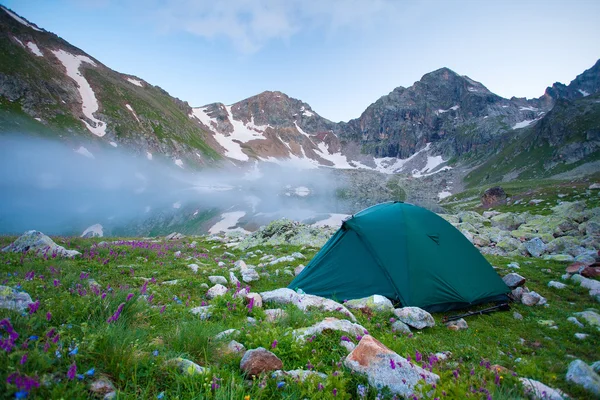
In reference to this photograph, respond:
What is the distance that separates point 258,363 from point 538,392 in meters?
3.70

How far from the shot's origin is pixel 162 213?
5341cm

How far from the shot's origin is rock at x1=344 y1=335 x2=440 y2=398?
327cm

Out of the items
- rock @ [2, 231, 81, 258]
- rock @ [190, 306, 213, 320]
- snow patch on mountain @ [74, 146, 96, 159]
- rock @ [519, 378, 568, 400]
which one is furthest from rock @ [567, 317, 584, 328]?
snow patch on mountain @ [74, 146, 96, 159]

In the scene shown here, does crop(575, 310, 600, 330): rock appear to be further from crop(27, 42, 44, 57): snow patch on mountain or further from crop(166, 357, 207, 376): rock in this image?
crop(27, 42, 44, 57): snow patch on mountain

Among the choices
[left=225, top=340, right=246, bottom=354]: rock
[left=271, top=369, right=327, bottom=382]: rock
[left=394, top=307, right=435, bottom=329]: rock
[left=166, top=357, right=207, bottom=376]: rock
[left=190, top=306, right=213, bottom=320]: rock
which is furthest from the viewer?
[left=394, top=307, right=435, bottom=329]: rock

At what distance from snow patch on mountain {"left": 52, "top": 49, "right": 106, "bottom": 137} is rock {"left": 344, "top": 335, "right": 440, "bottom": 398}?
147 meters

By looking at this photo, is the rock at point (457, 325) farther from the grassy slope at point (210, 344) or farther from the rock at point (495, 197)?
the rock at point (495, 197)

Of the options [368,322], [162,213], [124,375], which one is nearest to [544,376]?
[368,322]

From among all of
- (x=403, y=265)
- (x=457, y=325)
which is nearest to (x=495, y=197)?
(x=403, y=265)

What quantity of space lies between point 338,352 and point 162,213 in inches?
2226

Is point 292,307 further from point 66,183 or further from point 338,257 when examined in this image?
point 66,183

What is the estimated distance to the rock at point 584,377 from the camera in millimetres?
4031

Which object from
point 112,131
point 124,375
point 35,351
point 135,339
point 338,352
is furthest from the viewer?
point 112,131

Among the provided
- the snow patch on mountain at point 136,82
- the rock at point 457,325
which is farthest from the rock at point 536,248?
the snow patch on mountain at point 136,82
